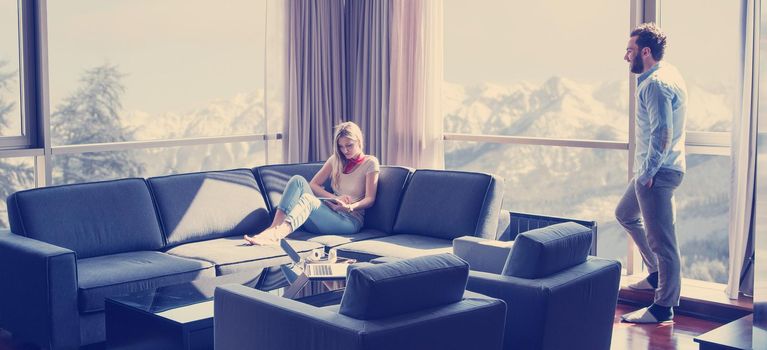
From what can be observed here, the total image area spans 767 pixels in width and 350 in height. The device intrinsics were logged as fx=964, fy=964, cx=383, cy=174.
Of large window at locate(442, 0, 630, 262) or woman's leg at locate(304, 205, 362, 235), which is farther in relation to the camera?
large window at locate(442, 0, 630, 262)

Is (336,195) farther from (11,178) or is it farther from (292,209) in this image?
(11,178)

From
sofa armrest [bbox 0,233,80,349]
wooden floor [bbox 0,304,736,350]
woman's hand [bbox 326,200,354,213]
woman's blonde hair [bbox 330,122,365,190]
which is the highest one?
woman's blonde hair [bbox 330,122,365,190]

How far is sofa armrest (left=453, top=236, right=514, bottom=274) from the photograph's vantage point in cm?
438

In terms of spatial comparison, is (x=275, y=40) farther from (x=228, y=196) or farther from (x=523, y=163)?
(x=523, y=163)

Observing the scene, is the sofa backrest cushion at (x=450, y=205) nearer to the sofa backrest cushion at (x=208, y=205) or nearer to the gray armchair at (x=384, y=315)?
the sofa backrest cushion at (x=208, y=205)

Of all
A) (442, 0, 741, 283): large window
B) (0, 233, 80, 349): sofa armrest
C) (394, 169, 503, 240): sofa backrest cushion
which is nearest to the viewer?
(0, 233, 80, 349): sofa armrest

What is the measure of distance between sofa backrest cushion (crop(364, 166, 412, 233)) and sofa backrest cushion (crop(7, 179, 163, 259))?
1.34 metres

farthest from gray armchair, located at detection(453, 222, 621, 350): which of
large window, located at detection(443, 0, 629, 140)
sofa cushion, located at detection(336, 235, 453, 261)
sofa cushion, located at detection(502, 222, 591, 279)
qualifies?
large window, located at detection(443, 0, 629, 140)

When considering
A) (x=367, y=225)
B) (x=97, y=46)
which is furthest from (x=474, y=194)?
(x=97, y=46)

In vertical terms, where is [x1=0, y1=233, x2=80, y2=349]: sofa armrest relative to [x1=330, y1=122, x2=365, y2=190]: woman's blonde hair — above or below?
below

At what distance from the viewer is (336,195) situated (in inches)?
236

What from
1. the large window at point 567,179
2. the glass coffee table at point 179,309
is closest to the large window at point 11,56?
the glass coffee table at point 179,309

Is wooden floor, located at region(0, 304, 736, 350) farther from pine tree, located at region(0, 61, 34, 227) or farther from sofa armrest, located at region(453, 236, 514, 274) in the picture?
pine tree, located at region(0, 61, 34, 227)

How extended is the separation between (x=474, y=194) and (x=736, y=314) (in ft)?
5.11
